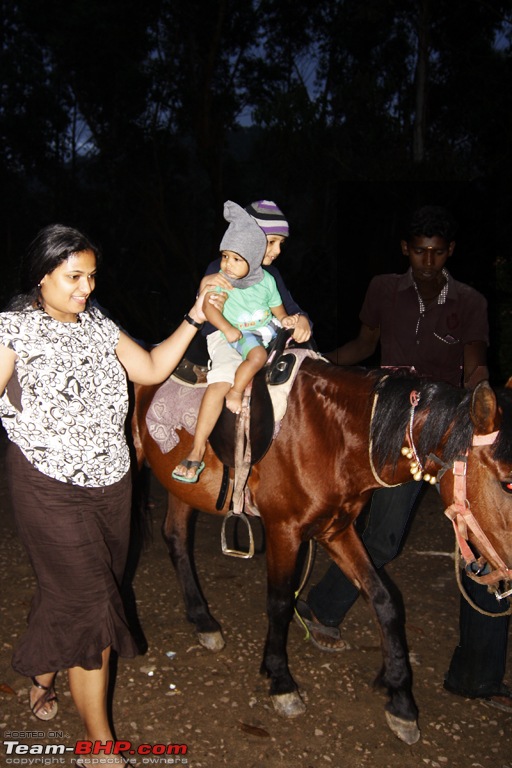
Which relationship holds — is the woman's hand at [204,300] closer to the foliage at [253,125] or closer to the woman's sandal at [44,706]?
the woman's sandal at [44,706]

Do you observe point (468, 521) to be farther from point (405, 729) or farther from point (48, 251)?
point (48, 251)

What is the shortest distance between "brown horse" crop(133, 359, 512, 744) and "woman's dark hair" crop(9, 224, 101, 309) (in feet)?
4.39

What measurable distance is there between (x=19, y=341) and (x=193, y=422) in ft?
4.38

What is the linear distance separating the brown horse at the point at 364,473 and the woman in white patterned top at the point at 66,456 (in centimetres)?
93

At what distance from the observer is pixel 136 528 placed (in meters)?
4.29

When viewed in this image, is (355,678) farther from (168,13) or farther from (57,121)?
(57,121)

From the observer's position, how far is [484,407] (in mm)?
2430

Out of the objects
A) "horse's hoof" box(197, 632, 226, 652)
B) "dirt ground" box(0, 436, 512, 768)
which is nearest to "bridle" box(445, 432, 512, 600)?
"dirt ground" box(0, 436, 512, 768)

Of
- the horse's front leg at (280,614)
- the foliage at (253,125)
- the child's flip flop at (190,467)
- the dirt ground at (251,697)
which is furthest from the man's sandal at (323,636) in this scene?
the foliage at (253,125)

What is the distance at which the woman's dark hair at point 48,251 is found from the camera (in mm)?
2439

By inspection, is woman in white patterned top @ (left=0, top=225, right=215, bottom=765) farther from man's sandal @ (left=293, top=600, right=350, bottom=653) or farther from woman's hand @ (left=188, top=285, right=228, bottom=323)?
man's sandal @ (left=293, top=600, right=350, bottom=653)

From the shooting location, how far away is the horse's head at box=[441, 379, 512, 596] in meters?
2.46

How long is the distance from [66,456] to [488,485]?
1.58m

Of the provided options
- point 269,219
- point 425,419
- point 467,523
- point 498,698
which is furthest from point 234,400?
point 498,698
